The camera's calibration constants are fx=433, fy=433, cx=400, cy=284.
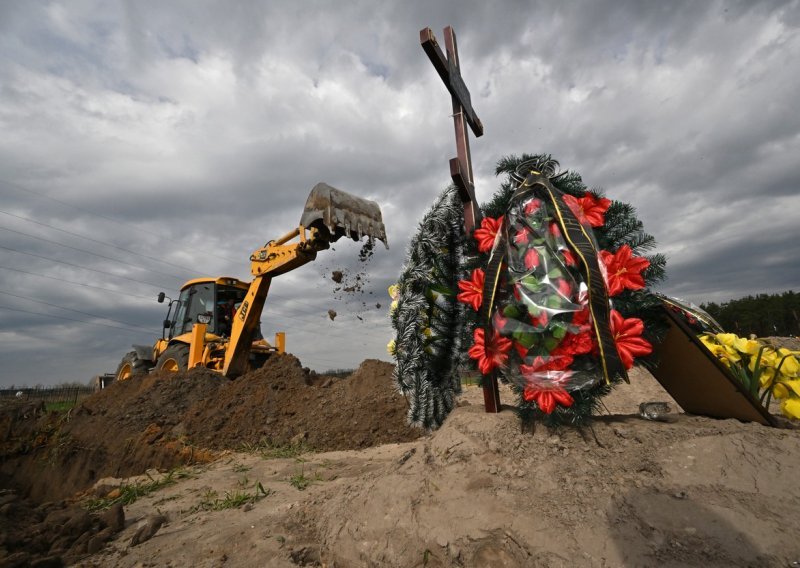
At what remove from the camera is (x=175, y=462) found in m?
6.39

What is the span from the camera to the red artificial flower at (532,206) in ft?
8.33

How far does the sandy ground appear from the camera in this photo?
1.81 metres

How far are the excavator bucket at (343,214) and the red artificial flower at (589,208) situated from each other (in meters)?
5.12

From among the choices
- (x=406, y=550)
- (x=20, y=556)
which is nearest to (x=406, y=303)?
(x=406, y=550)

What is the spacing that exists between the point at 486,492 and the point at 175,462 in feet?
19.1

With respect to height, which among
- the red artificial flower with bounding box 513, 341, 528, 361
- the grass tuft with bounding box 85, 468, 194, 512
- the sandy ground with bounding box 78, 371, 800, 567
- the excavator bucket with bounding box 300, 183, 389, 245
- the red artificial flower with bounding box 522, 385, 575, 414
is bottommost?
the grass tuft with bounding box 85, 468, 194, 512

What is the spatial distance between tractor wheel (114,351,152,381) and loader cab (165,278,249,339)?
184 centimetres

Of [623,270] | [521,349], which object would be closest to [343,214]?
[521,349]

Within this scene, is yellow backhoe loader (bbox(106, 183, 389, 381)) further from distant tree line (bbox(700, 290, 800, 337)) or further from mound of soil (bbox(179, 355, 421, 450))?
distant tree line (bbox(700, 290, 800, 337))

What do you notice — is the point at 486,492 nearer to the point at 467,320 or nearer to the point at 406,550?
the point at 406,550

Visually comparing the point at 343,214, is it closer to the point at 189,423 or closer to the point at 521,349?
the point at 189,423

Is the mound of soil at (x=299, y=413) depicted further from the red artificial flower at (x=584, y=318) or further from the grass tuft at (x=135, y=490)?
the red artificial flower at (x=584, y=318)

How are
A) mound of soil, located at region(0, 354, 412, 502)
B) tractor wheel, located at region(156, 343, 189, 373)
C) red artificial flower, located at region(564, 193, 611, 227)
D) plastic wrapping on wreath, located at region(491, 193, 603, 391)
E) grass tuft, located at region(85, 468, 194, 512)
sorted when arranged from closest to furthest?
plastic wrapping on wreath, located at region(491, 193, 603, 391) < red artificial flower, located at region(564, 193, 611, 227) < grass tuft, located at region(85, 468, 194, 512) < mound of soil, located at region(0, 354, 412, 502) < tractor wheel, located at region(156, 343, 189, 373)

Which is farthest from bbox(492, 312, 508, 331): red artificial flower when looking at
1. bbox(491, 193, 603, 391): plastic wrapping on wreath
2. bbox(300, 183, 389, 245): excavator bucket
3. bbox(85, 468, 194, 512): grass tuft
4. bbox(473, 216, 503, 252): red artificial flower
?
bbox(300, 183, 389, 245): excavator bucket
